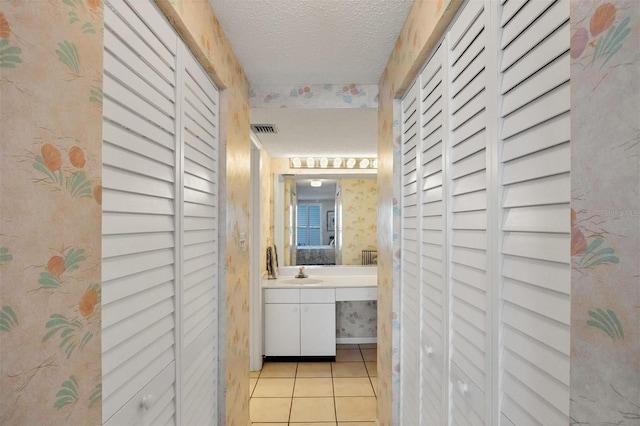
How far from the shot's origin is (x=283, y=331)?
12.1 ft

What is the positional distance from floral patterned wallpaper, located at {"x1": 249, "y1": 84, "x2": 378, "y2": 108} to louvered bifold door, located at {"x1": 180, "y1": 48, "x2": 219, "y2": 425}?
0.72 metres

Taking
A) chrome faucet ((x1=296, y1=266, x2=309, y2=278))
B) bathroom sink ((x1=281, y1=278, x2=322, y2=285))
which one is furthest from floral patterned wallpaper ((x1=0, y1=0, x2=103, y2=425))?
chrome faucet ((x1=296, y1=266, x2=309, y2=278))

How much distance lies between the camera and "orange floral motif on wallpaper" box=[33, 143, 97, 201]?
2.06ft

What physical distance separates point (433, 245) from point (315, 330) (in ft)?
8.37

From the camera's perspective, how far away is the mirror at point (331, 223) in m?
4.23

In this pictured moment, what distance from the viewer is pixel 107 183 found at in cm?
88

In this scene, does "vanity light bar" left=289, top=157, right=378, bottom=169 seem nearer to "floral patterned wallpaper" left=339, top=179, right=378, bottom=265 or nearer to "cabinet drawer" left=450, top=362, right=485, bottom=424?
"floral patterned wallpaper" left=339, top=179, right=378, bottom=265

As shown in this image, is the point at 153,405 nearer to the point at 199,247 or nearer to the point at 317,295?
the point at 199,247

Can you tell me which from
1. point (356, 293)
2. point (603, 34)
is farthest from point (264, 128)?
point (603, 34)

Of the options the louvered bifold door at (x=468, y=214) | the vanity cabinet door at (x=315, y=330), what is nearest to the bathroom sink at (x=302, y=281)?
the vanity cabinet door at (x=315, y=330)

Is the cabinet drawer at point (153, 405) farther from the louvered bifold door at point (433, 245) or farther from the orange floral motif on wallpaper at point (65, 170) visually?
the louvered bifold door at point (433, 245)

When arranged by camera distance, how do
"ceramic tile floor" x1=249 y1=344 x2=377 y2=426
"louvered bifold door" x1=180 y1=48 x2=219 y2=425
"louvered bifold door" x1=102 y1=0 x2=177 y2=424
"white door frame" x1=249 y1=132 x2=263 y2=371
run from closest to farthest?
1. "louvered bifold door" x1=102 y1=0 x2=177 y2=424
2. "louvered bifold door" x1=180 y1=48 x2=219 y2=425
3. "ceramic tile floor" x1=249 y1=344 x2=377 y2=426
4. "white door frame" x1=249 y1=132 x2=263 y2=371

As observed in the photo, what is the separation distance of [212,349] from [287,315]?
1970 mm

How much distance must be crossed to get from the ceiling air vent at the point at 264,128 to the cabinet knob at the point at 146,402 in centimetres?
238
